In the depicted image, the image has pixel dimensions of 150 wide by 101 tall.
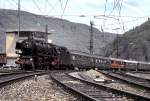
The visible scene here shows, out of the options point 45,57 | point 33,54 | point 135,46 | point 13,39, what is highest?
point 13,39

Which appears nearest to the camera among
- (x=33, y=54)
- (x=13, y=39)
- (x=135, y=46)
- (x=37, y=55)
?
(x=33, y=54)

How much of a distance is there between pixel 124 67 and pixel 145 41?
187ft

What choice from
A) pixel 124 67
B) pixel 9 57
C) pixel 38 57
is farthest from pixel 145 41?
A: pixel 38 57

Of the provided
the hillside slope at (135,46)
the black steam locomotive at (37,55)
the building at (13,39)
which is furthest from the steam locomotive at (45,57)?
the hillside slope at (135,46)

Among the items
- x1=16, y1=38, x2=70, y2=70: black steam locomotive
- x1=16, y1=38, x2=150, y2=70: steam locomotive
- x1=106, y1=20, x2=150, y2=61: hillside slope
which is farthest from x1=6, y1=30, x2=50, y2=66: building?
x1=16, y1=38, x2=70, y2=70: black steam locomotive

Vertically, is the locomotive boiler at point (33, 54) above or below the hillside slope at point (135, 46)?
below

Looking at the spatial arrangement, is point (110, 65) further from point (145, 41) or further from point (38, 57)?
point (145, 41)

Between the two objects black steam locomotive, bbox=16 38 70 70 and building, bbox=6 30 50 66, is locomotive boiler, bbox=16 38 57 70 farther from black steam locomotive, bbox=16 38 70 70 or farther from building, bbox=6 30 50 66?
building, bbox=6 30 50 66

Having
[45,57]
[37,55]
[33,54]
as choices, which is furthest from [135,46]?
[33,54]

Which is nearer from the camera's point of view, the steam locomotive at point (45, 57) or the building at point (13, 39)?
the steam locomotive at point (45, 57)

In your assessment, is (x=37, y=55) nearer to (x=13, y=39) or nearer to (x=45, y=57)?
(x=45, y=57)

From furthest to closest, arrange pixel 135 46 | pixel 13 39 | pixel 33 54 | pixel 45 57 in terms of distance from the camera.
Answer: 1. pixel 135 46
2. pixel 13 39
3. pixel 45 57
4. pixel 33 54

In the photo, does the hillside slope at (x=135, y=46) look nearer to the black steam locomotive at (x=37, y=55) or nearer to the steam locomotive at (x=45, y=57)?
the steam locomotive at (x=45, y=57)

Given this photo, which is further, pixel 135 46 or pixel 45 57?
pixel 135 46
